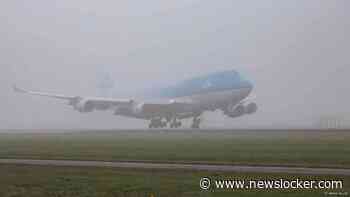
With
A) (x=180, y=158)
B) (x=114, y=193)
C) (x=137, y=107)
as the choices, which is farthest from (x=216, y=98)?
(x=114, y=193)

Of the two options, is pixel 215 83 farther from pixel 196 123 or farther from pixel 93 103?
pixel 93 103

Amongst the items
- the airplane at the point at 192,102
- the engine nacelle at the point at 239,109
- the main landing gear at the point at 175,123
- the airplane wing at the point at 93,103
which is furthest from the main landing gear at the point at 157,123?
the engine nacelle at the point at 239,109

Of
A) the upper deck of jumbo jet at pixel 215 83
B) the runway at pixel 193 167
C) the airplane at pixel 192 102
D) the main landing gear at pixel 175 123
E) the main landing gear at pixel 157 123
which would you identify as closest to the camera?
the runway at pixel 193 167

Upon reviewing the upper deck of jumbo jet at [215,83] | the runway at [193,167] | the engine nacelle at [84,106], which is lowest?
the runway at [193,167]

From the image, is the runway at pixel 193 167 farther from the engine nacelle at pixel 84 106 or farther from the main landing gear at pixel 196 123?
the main landing gear at pixel 196 123

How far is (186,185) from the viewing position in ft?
78.3

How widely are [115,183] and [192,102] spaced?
55782mm

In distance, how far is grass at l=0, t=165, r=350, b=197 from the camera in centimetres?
2225

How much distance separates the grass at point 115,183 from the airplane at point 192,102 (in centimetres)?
4921

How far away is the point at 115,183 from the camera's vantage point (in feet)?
82.0

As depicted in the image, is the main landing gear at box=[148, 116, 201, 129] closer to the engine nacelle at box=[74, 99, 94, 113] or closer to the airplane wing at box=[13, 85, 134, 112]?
the airplane wing at box=[13, 85, 134, 112]

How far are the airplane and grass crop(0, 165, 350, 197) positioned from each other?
49208 mm

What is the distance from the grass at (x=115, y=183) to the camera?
876 inches

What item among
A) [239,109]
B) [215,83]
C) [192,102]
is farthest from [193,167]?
[239,109]
